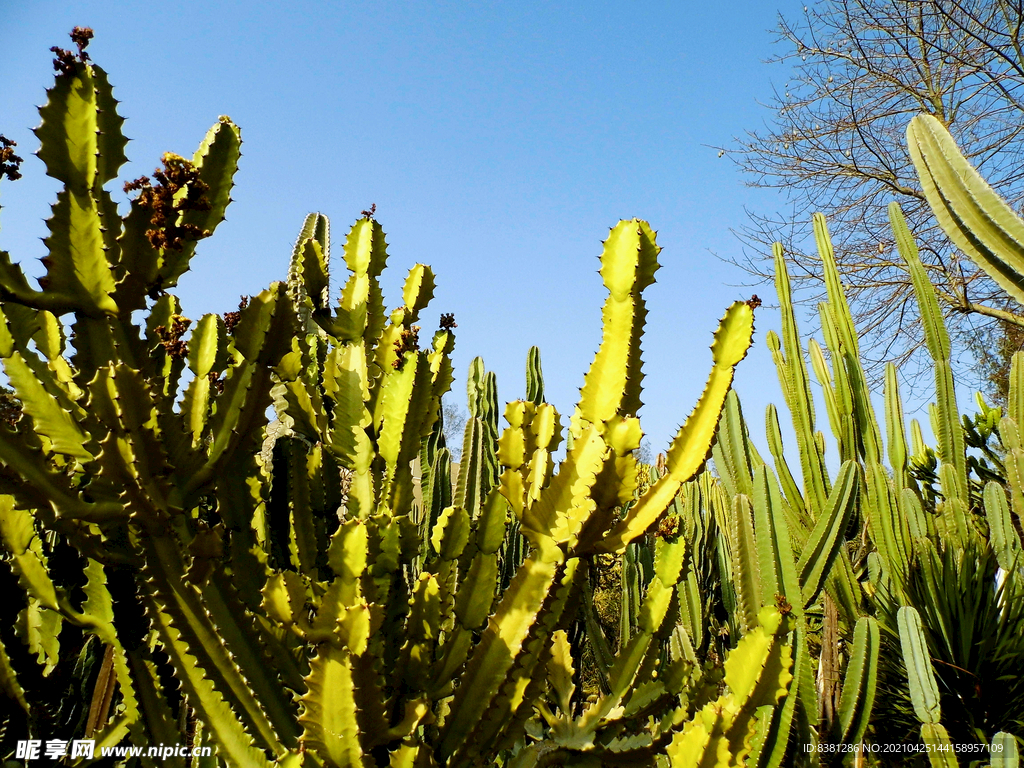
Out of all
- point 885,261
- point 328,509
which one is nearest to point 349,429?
point 328,509

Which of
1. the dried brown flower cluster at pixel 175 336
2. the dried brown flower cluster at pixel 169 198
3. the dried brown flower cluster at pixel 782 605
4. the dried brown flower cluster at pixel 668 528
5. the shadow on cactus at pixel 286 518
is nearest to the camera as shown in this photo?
the shadow on cactus at pixel 286 518

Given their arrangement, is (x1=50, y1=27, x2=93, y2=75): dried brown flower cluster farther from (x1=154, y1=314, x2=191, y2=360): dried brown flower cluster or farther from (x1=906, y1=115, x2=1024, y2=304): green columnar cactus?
(x1=906, y1=115, x2=1024, y2=304): green columnar cactus

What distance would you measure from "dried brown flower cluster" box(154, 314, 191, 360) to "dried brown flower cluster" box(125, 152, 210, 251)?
0.30m

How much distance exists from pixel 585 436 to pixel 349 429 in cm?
78

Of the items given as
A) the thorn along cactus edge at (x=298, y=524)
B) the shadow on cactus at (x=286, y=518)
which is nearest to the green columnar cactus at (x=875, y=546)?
the thorn along cactus edge at (x=298, y=524)

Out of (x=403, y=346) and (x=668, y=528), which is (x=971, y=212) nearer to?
(x=668, y=528)

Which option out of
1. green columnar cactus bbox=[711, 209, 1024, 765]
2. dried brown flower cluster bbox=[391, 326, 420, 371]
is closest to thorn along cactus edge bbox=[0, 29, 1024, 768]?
dried brown flower cluster bbox=[391, 326, 420, 371]

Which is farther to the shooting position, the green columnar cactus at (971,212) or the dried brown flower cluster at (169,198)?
the green columnar cactus at (971,212)

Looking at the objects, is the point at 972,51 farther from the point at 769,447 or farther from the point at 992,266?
the point at 992,266

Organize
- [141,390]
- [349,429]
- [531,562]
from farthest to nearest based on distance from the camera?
1. [349,429]
2. [531,562]
3. [141,390]

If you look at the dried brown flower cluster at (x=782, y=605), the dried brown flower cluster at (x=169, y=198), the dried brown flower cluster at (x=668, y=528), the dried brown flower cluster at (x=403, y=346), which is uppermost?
the dried brown flower cluster at (x=169, y=198)

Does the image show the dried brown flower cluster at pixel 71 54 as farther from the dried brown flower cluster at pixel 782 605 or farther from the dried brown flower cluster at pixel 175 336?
the dried brown flower cluster at pixel 782 605

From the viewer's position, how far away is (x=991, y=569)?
4.43 meters

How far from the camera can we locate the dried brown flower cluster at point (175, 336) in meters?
2.01
